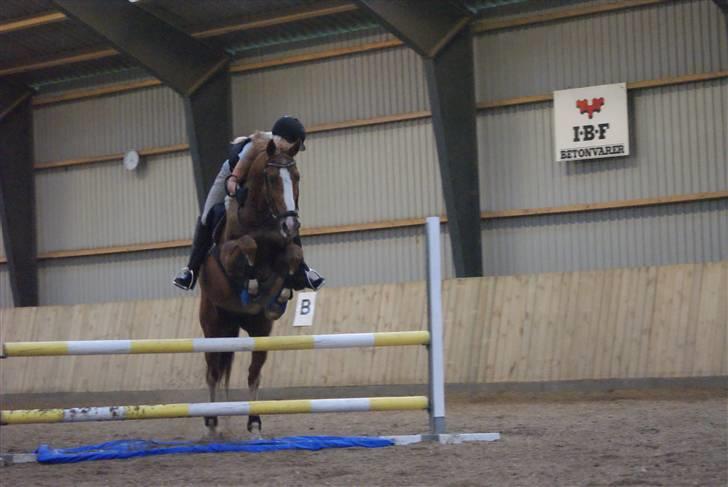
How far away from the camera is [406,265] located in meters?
15.7

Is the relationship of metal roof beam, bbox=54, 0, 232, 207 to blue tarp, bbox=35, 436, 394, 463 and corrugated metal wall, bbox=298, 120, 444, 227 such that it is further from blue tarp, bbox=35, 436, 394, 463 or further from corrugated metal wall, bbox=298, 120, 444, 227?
blue tarp, bbox=35, 436, 394, 463

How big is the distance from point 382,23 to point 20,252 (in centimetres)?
819

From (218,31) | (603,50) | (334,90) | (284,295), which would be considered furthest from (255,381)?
(218,31)

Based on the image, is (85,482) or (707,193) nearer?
(85,482)

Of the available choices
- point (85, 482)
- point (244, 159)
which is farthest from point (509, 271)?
point (85, 482)

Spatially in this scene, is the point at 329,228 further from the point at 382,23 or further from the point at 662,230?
the point at 662,230

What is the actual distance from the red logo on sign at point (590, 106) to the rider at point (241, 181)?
7771 mm

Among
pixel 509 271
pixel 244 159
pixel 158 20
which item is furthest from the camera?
pixel 158 20

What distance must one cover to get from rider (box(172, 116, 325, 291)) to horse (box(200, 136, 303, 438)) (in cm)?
8

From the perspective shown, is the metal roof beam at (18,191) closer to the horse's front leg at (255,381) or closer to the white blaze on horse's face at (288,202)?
the horse's front leg at (255,381)

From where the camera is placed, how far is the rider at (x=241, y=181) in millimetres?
6805

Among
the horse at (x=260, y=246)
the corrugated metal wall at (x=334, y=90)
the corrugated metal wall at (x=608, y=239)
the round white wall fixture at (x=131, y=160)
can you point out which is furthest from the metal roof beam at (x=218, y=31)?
the horse at (x=260, y=246)

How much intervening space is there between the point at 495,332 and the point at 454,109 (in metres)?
3.73

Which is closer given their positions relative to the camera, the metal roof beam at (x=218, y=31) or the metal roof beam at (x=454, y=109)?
the metal roof beam at (x=454, y=109)
